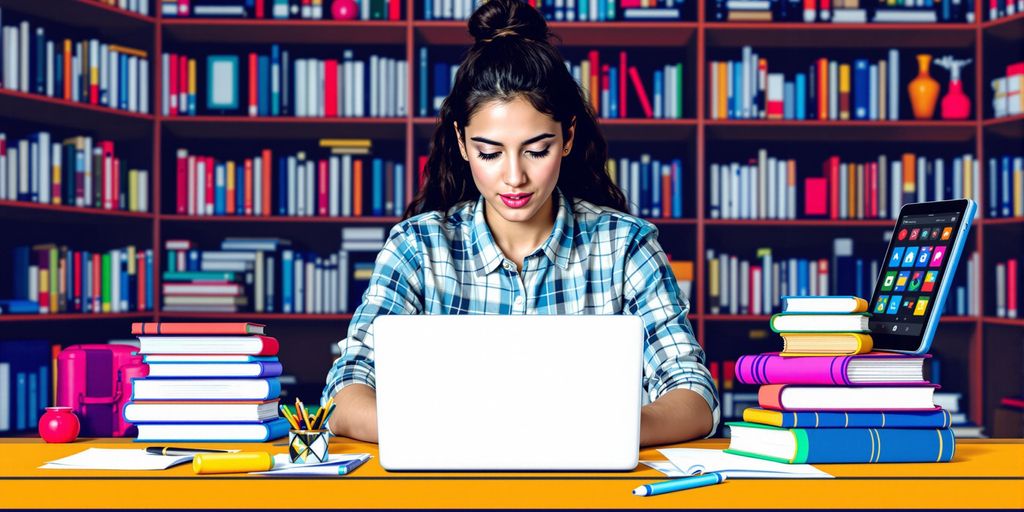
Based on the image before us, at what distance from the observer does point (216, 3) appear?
330cm

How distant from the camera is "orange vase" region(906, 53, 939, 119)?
331 cm

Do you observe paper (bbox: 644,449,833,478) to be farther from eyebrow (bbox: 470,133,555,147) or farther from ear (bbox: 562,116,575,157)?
ear (bbox: 562,116,575,157)

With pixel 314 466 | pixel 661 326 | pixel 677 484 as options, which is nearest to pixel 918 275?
pixel 677 484

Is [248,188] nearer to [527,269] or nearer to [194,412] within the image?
[527,269]

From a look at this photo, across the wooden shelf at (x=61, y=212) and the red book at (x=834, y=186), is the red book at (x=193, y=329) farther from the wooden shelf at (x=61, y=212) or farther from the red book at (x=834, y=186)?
the red book at (x=834, y=186)

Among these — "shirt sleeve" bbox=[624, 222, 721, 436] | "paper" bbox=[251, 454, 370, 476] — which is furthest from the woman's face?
"paper" bbox=[251, 454, 370, 476]

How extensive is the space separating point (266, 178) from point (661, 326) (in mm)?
2101

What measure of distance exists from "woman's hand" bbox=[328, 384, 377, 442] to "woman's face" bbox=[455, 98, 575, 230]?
0.41 meters

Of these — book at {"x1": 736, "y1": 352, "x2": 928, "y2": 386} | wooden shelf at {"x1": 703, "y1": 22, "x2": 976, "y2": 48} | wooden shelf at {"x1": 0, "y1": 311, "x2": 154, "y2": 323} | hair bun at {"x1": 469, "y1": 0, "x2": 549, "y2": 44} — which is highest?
wooden shelf at {"x1": 703, "y1": 22, "x2": 976, "y2": 48}

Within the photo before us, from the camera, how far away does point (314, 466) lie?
96 centimetres

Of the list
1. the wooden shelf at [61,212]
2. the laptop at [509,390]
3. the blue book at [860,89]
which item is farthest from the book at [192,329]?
the blue book at [860,89]

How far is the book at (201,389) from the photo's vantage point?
1.20m

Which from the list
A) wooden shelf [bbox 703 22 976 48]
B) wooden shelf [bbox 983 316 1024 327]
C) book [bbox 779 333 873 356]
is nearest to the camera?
book [bbox 779 333 873 356]

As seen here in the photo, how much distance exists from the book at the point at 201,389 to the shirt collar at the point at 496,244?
0.63 metres
